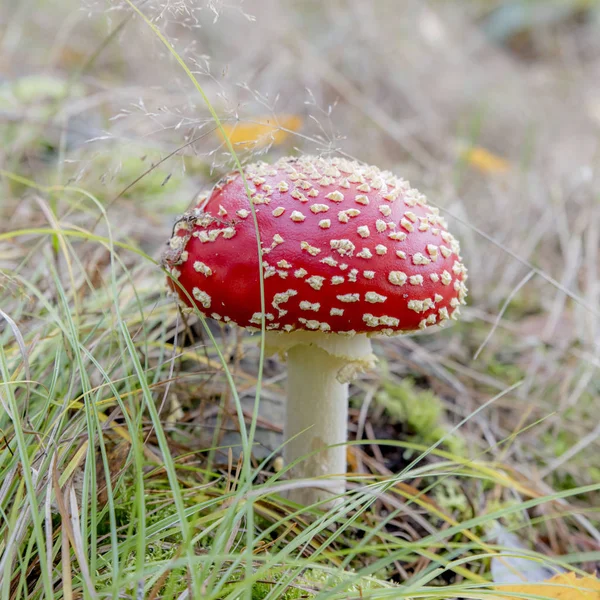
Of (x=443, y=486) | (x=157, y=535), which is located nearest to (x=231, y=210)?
(x=157, y=535)

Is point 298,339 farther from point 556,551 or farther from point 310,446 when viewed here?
point 556,551

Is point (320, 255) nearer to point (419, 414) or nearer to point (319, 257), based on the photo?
point (319, 257)

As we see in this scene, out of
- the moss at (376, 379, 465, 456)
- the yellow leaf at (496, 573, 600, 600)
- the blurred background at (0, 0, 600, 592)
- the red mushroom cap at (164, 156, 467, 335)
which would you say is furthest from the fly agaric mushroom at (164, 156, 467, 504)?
the moss at (376, 379, 465, 456)

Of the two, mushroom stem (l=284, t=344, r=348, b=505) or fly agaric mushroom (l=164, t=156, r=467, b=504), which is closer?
fly agaric mushroom (l=164, t=156, r=467, b=504)

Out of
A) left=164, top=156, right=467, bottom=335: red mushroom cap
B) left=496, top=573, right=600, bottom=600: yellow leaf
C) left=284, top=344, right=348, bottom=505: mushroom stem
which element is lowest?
left=496, top=573, right=600, bottom=600: yellow leaf

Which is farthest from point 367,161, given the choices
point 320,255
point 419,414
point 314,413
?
point 320,255

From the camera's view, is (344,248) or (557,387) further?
(557,387)

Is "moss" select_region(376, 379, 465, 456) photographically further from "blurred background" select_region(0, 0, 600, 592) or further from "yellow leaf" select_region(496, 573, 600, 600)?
"yellow leaf" select_region(496, 573, 600, 600)

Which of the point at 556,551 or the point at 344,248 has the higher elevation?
the point at 344,248
